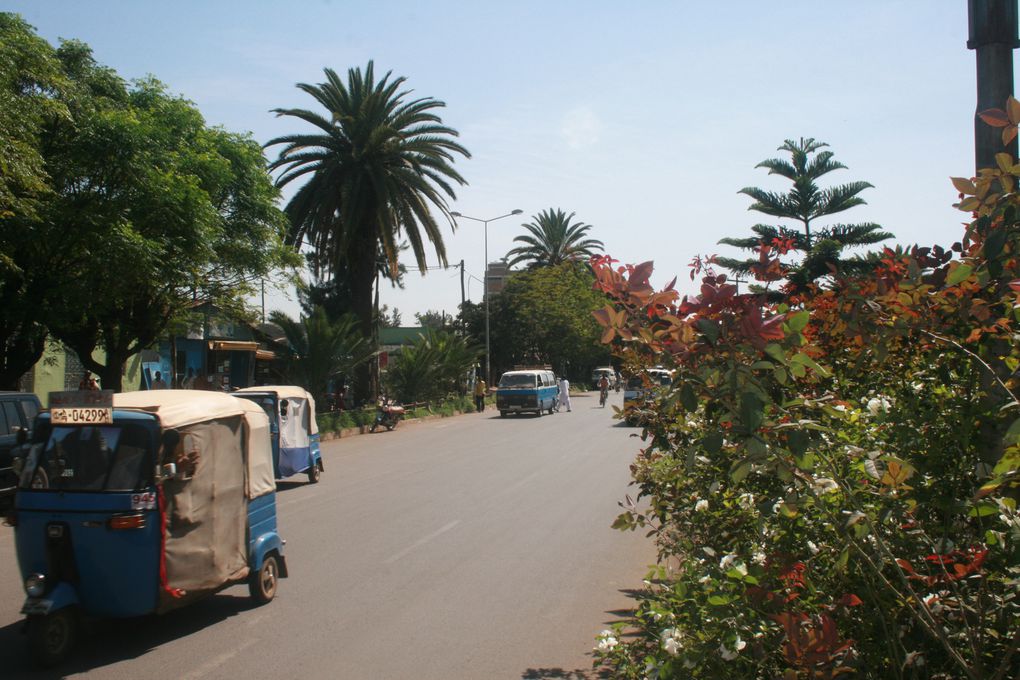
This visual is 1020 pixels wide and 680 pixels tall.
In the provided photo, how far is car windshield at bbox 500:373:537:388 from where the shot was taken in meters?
38.1

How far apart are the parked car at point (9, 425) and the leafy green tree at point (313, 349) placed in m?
12.3

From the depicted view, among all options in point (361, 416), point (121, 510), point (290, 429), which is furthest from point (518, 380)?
point (121, 510)

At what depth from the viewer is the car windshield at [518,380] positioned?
3806 cm

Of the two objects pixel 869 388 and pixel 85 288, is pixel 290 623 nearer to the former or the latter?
pixel 869 388

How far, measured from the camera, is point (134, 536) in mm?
6781

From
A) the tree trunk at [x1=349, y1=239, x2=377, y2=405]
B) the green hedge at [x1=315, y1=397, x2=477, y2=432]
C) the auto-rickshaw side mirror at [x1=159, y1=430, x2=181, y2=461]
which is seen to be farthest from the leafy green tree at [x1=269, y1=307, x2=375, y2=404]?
the auto-rickshaw side mirror at [x1=159, y1=430, x2=181, y2=461]

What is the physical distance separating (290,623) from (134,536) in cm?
172

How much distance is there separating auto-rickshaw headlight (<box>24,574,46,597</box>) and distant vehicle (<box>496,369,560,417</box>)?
30894 mm

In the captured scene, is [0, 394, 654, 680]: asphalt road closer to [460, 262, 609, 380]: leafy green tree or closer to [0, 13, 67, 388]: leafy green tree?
[0, 13, 67, 388]: leafy green tree

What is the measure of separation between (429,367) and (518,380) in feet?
12.9

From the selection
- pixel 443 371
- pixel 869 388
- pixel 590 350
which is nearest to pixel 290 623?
pixel 869 388

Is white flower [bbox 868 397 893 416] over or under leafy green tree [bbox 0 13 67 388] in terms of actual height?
under

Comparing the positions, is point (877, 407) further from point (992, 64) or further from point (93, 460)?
point (93, 460)

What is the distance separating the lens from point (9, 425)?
1443 centimetres
